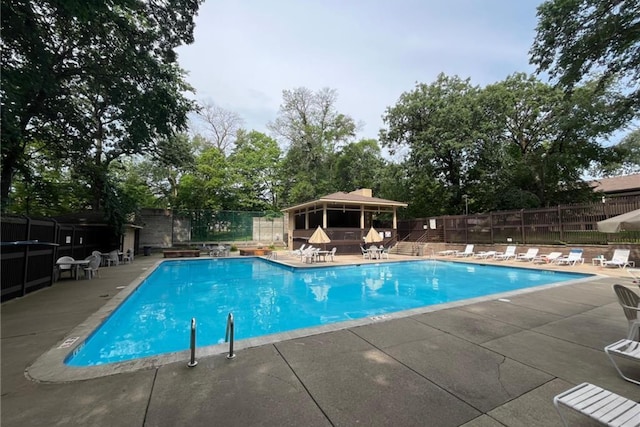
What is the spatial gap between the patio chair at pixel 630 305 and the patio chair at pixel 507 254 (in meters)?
12.8

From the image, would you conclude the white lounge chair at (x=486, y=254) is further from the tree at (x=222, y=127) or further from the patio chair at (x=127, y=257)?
the tree at (x=222, y=127)

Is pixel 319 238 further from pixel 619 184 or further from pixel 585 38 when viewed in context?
pixel 619 184

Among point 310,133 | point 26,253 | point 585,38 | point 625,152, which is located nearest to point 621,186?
point 625,152

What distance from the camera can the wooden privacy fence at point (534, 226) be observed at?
12.0m

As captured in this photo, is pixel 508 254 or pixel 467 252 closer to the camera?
pixel 508 254

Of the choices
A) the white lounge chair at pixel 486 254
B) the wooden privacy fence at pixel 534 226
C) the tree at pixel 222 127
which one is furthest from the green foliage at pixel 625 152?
the tree at pixel 222 127

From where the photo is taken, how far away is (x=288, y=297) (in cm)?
838

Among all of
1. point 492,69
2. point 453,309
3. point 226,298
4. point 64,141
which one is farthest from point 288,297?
point 492,69

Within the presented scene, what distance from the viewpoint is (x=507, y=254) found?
1455 cm

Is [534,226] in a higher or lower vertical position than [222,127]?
lower

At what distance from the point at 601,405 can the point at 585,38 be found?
43.3ft

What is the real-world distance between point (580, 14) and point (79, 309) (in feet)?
57.0

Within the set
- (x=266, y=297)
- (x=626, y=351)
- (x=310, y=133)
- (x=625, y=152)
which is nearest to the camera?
(x=626, y=351)

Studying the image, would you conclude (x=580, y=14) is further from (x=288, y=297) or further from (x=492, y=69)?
(x=288, y=297)
